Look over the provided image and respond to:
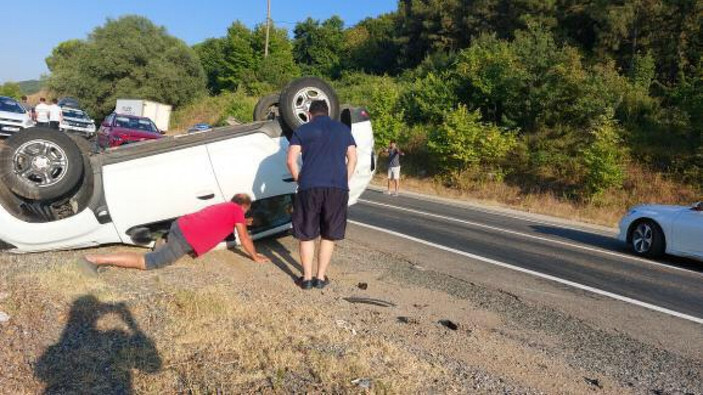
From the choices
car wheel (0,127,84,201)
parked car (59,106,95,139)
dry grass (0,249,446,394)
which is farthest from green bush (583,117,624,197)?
parked car (59,106,95,139)

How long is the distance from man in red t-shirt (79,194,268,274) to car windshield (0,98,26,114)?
17349mm

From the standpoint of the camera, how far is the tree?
49500 millimetres

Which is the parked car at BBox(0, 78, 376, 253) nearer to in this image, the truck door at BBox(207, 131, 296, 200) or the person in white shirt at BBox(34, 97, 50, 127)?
the truck door at BBox(207, 131, 296, 200)

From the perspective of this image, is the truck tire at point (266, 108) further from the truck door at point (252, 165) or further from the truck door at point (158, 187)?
the truck door at point (158, 187)

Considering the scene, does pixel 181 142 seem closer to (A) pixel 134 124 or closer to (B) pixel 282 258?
(B) pixel 282 258

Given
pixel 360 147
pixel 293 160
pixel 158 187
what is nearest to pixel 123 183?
pixel 158 187

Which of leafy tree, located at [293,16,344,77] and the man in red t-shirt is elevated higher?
leafy tree, located at [293,16,344,77]

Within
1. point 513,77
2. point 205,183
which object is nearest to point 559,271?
point 205,183

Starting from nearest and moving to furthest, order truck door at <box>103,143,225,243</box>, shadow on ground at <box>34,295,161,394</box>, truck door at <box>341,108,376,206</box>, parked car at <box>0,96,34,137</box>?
shadow on ground at <box>34,295,161,394</box>
truck door at <box>103,143,225,243</box>
truck door at <box>341,108,376,206</box>
parked car at <box>0,96,34,137</box>

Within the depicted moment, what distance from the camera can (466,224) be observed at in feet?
39.8

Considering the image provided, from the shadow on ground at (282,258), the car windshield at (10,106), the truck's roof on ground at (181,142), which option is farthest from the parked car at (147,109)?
the truck's roof on ground at (181,142)

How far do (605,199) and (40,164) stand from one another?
17017 millimetres

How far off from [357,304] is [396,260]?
2.18 metres

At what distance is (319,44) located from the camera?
62031 millimetres
